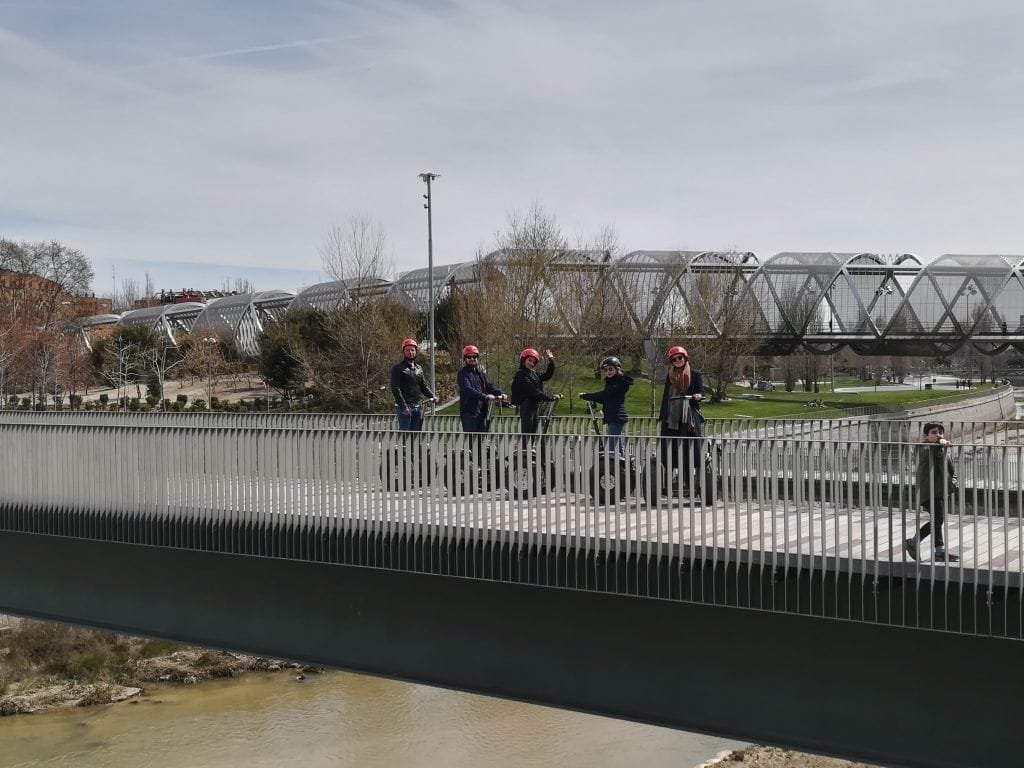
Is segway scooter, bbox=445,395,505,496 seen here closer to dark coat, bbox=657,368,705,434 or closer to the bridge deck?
the bridge deck

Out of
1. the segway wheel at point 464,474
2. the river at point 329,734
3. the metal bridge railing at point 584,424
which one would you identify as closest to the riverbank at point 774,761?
the river at point 329,734

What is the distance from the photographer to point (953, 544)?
10086 mm

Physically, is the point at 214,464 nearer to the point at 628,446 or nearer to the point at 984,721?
the point at 628,446

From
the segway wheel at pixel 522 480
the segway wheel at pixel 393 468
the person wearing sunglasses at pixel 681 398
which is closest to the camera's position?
the segway wheel at pixel 522 480

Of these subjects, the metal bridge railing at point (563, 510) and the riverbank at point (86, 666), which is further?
the riverbank at point (86, 666)

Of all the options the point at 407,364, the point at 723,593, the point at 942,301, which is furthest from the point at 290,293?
the point at 723,593

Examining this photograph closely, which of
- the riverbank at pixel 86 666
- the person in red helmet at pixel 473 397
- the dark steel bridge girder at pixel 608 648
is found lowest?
the riverbank at pixel 86 666

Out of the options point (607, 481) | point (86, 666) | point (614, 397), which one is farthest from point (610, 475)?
point (86, 666)

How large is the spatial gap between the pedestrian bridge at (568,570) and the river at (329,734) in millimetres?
9779

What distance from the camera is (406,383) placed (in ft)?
49.4

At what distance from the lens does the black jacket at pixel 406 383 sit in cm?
1492

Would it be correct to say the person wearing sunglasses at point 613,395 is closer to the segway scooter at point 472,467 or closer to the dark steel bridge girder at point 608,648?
the segway scooter at point 472,467

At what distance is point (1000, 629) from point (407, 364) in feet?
29.2

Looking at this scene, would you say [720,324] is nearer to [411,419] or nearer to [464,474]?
[411,419]
